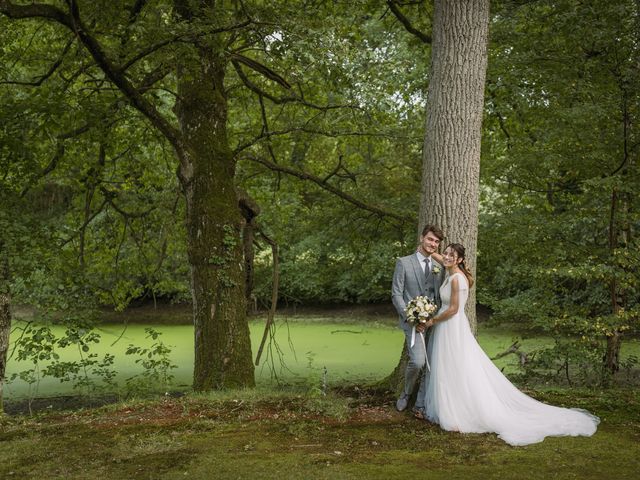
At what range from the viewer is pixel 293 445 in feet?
17.1

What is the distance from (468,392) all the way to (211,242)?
376 cm

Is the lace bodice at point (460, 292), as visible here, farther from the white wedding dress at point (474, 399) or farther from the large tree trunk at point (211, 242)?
the large tree trunk at point (211, 242)

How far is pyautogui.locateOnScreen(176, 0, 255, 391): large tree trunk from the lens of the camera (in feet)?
27.1

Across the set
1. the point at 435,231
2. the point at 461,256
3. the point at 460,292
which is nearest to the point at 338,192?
the point at 435,231

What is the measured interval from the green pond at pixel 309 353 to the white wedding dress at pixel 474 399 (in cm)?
451

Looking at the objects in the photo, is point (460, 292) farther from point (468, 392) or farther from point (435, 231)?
point (468, 392)

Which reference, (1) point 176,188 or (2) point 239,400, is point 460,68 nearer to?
(2) point 239,400

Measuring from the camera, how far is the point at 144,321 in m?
21.0

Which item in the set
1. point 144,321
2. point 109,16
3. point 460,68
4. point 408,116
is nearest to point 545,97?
point 408,116

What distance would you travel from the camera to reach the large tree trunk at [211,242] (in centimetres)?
825

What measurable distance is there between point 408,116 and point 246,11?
6.57 metres

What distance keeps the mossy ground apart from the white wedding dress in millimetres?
153

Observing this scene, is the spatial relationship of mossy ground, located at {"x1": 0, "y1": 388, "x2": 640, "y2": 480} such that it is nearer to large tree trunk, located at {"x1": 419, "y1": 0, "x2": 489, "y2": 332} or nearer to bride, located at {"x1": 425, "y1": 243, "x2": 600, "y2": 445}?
bride, located at {"x1": 425, "y1": 243, "x2": 600, "y2": 445}

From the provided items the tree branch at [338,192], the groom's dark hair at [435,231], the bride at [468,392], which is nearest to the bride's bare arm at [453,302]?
the bride at [468,392]
